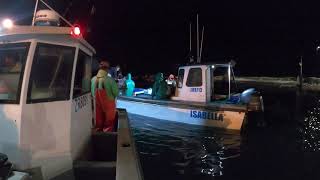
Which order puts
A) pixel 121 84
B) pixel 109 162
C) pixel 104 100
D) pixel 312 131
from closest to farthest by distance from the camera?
pixel 109 162, pixel 104 100, pixel 312 131, pixel 121 84

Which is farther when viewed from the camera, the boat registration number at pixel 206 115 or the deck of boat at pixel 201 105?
the boat registration number at pixel 206 115

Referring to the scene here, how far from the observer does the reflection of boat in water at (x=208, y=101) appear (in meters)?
15.1

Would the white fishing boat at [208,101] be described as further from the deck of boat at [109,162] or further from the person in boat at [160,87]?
the deck of boat at [109,162]

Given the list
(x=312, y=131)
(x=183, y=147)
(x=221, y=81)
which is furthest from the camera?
(x=221, y=81)

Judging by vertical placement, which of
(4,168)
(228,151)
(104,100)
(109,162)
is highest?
(104,100)

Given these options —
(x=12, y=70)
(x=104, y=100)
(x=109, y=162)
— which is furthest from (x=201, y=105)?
(x=12, y=70)

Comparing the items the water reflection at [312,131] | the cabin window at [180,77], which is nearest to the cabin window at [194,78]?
the cabin window at [180,77]

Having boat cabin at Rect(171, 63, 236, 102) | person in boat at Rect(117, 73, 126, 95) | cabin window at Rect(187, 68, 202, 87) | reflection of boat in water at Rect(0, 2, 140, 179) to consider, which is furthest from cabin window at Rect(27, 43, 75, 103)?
person in boat at Rect(117, 73, 126, 95)

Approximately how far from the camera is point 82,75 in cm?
568

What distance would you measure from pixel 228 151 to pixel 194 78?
174 inches

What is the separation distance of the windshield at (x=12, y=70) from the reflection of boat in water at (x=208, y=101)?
36.2 feet

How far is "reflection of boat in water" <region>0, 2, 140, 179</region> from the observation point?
14.4ft

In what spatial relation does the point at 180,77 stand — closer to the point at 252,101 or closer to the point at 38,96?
the point at 252,101

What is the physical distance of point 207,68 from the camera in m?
16.3
